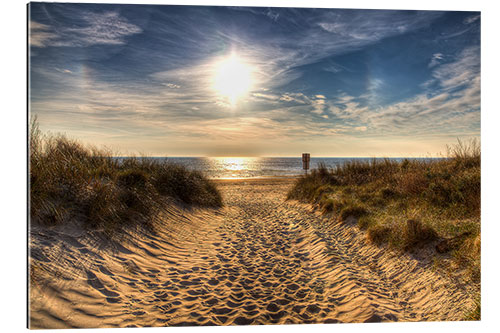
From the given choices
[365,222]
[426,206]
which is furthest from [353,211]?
[426,206]

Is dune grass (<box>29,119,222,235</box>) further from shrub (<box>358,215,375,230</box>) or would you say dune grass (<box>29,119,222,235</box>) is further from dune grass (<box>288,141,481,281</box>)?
dune grass (<box>288,141,481,281</box>)

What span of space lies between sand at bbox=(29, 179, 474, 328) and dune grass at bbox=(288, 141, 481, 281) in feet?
1.22

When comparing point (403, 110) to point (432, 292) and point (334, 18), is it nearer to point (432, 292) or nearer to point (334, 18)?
point (334, 18)

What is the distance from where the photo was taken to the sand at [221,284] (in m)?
2.78

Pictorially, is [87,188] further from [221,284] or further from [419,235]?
[419,235]

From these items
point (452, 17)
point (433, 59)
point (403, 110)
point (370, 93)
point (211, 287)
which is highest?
point (452, 17)

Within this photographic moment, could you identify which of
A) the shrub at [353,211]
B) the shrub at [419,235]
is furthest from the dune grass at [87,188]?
the shrub at [419,235]

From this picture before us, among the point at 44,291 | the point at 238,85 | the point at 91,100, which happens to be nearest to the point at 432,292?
the point at 238,85

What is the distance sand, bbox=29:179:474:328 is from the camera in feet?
9.12

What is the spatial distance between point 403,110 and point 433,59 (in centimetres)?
84

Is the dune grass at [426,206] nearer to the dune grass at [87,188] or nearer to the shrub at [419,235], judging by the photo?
the shrub at [419,235]

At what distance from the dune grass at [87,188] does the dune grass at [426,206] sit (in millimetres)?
4380

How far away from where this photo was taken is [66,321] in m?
2.51

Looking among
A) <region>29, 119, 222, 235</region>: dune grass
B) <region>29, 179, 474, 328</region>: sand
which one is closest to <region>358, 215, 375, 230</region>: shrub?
<region>29, 179, 474, 328</region>: sand
